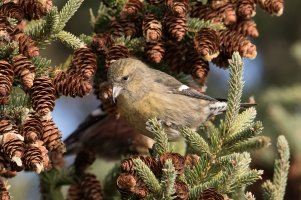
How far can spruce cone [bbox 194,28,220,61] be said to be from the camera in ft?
13.0

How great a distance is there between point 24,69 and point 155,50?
933 mm

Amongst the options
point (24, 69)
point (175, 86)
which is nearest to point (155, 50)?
point (175, 86)

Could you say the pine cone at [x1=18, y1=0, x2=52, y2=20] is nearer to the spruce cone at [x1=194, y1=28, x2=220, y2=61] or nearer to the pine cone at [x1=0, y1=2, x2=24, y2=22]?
the pine cone at [x1=0, y1=2, x2=24, y2=22]

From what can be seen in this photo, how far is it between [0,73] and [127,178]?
2.95 ft

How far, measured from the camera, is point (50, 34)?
12.1 feet

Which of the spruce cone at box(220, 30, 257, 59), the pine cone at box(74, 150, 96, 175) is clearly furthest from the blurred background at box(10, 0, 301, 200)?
the spruce cone at box(220, 30, 257, 59)

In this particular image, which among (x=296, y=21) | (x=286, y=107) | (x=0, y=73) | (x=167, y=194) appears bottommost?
(x=167, y=194)

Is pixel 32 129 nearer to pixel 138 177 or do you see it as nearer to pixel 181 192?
pixel 138 177

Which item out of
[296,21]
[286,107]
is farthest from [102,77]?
[296,21]

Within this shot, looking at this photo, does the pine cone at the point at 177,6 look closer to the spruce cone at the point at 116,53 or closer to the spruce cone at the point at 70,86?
the spruce cone at the point at 116,53

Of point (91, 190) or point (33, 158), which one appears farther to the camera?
point (91, 190)

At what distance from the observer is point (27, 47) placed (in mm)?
3531

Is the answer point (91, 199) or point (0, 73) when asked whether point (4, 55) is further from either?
point (91, 199)

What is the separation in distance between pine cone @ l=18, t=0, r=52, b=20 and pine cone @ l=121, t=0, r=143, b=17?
24.2 inches
